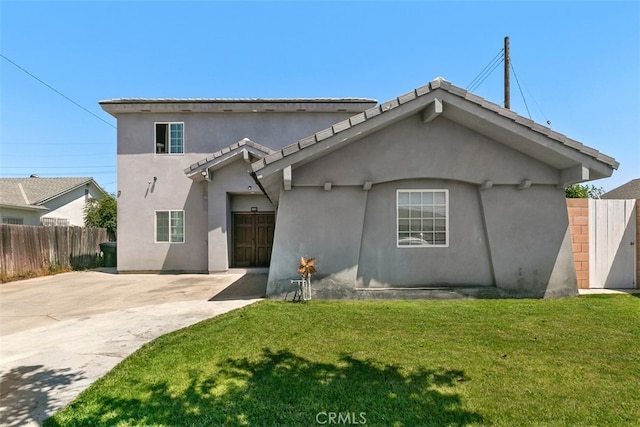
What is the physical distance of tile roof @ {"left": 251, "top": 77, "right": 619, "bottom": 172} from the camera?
7016 millimetres

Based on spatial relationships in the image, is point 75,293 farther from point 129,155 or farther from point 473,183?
point 473,183

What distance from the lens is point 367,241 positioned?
7867 mm

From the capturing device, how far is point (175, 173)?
14633 mm

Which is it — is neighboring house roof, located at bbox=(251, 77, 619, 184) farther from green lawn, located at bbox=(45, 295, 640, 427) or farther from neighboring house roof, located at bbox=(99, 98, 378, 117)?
neighboring house roof, located at bbox=(99, 98, 378, 117)

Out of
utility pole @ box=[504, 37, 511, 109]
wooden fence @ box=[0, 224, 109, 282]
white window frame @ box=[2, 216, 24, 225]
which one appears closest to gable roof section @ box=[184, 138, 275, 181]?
wooden fence @ box=[0, 224, 109, 282]

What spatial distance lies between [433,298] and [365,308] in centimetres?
205

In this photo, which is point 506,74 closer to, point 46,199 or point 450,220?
point 450,220

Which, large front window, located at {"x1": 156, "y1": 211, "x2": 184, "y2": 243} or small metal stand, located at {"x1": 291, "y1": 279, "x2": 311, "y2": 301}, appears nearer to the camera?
small metal stand, located at {"x1": 291, "y1": 279, "x2": 311, "y2": 301}

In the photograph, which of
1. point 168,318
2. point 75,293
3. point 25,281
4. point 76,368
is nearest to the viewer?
point 76,368

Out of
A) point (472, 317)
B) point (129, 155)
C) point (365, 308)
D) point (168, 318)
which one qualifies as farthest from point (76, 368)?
point (129, 155)

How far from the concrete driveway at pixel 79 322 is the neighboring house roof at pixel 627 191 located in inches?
1190

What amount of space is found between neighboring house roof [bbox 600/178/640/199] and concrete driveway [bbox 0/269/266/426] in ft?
99.2

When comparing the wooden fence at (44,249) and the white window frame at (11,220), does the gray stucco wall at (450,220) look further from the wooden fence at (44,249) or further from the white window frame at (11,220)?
the white window frame at (11,220)

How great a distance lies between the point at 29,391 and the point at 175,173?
12.2 m
